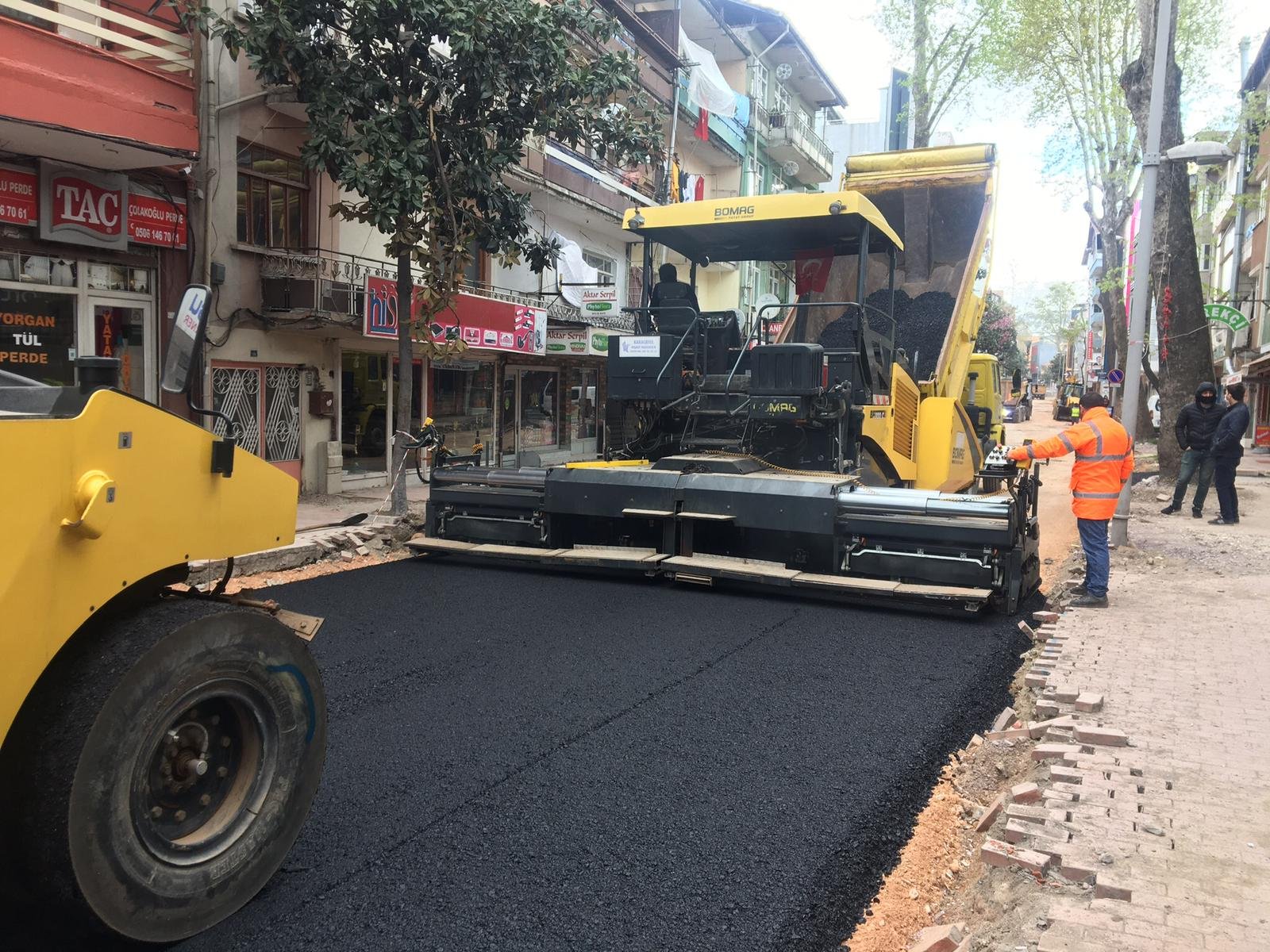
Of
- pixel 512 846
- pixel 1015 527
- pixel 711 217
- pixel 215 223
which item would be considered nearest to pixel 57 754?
pixel 512 846

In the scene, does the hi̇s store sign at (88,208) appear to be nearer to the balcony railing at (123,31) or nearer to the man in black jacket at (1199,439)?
the balcony railing at (123,31)

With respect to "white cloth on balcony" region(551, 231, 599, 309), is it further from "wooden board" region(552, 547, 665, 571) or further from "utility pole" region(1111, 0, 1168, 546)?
"wooden board" region(552, 547, 665, 571)

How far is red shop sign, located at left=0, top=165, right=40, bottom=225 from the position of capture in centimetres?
844

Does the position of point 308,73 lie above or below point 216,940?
above

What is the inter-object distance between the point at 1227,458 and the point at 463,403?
10521mm

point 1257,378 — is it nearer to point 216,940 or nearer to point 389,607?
point 389,607

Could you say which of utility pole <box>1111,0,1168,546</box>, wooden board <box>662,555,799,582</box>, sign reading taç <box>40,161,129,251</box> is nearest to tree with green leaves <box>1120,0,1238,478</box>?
utility pole <box>1111,0,1168,546</box>

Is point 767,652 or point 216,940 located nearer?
point 216,940

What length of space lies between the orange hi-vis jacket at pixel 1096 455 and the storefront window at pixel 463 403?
9831 millimetres

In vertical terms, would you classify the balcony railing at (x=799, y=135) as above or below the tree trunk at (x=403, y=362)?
above

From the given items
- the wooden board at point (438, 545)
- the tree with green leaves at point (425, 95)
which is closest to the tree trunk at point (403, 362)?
the tree with green leaves at point (425, 95)

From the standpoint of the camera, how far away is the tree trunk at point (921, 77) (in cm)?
2128

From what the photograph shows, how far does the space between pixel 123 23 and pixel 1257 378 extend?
1128 inches

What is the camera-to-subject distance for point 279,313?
1105 centimetres
